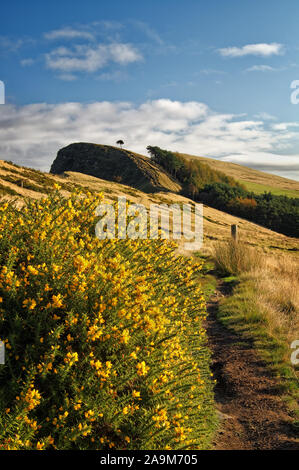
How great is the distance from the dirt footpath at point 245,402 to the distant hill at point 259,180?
6812cm

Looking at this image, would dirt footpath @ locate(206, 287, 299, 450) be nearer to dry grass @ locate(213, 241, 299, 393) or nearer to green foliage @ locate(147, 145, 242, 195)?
dry grass @ locate(213, 241, 299, 393)

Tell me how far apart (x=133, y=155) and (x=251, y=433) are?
269ft

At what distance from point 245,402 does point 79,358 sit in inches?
113

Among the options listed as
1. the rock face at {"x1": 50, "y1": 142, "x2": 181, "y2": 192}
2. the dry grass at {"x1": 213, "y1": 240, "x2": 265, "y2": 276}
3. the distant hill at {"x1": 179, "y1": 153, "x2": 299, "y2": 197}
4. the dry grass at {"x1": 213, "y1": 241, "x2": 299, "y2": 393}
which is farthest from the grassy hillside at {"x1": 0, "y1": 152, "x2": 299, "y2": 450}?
the distant hill at {"x1": 179, "y1": 153, "x2": 299, "y2": 197}

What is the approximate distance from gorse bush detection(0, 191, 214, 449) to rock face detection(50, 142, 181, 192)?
59.2 metres

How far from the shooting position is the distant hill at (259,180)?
75.6m

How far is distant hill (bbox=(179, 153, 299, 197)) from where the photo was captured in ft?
248

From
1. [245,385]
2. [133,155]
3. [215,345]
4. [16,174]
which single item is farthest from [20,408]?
[133,155]

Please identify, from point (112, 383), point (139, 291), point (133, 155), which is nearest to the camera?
point (112, 383)

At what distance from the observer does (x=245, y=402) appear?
4.46m

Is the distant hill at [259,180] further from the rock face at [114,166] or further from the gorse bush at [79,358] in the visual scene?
the gorse bush at [79,358]
